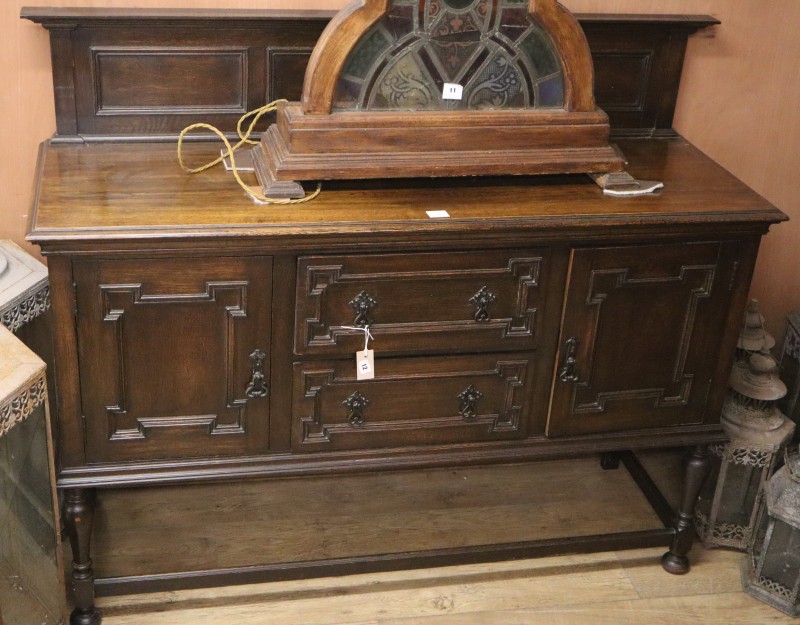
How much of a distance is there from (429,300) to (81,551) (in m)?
0.89

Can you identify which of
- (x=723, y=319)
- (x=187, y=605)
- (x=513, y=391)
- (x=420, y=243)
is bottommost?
(x=187, y=605)

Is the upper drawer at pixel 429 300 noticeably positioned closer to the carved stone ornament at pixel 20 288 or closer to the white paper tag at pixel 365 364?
the white paper tag at pixel 365 364

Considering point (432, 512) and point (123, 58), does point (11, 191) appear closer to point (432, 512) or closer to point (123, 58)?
point (123, 58)

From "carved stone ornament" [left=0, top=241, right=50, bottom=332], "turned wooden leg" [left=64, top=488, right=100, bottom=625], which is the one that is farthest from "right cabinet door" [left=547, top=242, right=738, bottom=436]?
"carved stone ornament" [left=0, top=241, right=50, bottom=332]

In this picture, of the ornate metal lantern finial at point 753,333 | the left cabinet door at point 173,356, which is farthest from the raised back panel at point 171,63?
the ornate metal lantern finial at point 753,333

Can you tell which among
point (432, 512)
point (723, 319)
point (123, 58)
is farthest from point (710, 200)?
point (123, 58)

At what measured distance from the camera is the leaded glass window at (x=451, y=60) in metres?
2.12

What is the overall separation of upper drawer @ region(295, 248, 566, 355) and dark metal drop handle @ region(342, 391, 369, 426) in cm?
11

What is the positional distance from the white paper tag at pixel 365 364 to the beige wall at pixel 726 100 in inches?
32.0

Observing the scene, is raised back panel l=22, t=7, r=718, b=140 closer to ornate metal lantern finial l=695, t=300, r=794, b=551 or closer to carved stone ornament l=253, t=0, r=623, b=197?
carved stone ornament l=253, t=0, r=623, b=197

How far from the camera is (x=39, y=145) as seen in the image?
94.5 inches

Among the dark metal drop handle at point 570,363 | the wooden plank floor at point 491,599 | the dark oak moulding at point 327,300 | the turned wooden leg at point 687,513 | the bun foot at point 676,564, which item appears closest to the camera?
the dark oak moulding at point 327,300

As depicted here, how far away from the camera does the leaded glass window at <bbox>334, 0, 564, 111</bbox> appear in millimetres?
2125

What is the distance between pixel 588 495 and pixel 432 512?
0.43 m
